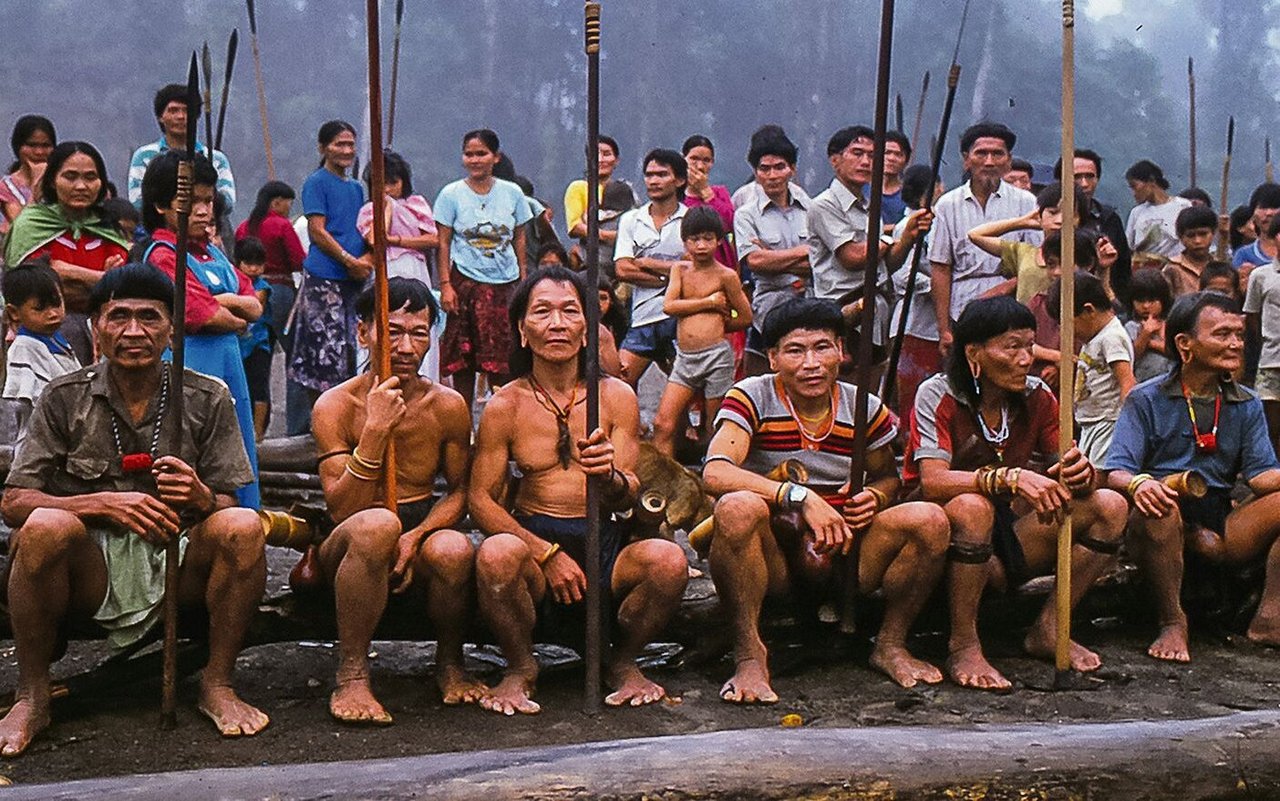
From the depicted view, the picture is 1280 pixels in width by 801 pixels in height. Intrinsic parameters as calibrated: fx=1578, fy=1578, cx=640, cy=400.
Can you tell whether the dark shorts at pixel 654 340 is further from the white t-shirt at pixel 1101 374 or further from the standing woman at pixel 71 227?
the standing woman at pixel 71 227

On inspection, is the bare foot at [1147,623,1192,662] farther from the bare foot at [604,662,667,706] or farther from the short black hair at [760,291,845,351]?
the bare foot at [604,662,667,706]

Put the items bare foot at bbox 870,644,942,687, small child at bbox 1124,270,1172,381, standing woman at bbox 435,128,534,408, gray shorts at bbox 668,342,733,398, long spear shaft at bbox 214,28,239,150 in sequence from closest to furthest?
1. bare foot at bbox 870,644,942,687
2. long spear shaft at bbox 214,28,239,150
3. small child at bbox 1124,270,1172,381
4. gray shorts at bbox 668,342,733,398
5. standing woman at bbox 435,128,534,408

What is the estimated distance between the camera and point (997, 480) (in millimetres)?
4668

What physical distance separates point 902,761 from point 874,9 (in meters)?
18.9

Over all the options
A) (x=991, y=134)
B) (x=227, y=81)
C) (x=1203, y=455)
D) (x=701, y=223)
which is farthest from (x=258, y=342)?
(x=1203, y=455)

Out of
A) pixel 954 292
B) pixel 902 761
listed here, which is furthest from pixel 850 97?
pixel 902 761

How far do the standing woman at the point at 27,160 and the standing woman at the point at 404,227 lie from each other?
58.4 inches

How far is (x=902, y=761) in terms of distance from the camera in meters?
3.18

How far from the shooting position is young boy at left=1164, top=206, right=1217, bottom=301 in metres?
8.11

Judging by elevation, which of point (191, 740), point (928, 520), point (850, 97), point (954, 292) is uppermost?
point (850, 97)

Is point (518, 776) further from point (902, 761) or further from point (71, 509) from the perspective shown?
point (71, 509)

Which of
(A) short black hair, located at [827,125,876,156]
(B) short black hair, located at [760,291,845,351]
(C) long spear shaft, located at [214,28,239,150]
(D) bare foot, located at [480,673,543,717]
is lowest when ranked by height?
(D) bare foot, located at [480,673,543,717]

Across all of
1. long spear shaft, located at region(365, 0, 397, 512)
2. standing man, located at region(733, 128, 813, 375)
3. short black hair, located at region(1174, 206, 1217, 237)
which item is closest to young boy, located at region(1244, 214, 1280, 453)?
short black hair, located at region(1174, 206, 1217, 237)

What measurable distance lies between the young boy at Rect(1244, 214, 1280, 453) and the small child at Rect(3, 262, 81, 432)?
16.3 feet
